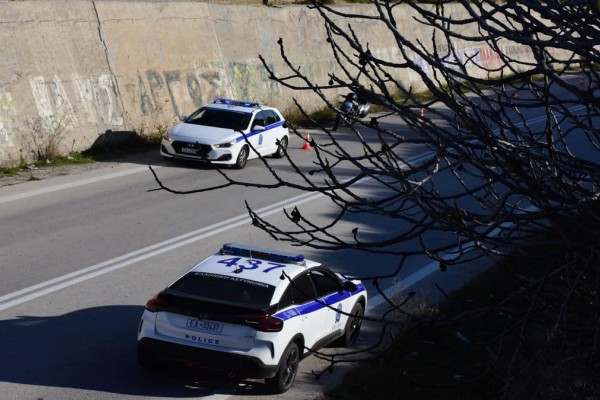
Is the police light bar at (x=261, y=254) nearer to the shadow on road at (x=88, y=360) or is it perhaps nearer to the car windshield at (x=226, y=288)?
the car windshield at (x=226, y=288)

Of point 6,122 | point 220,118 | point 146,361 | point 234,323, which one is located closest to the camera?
point 234,323

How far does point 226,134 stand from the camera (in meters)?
25.4

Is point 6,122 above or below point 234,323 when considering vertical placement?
above

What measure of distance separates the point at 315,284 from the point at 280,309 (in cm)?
120

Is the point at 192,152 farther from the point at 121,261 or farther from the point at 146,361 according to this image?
the point at 146,361

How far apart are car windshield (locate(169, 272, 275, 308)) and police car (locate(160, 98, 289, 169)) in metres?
12.4

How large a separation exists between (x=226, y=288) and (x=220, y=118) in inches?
596

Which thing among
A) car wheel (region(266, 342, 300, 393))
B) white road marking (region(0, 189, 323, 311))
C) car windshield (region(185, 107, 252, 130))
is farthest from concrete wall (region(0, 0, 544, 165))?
car wheel (region(266, 342, 300, 393))

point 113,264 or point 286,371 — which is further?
point 113,264

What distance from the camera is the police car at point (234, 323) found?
1106cm

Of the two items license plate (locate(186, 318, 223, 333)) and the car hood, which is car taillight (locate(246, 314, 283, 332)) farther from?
the car hood

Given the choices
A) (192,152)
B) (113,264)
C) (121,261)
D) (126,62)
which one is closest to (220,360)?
(113,264)

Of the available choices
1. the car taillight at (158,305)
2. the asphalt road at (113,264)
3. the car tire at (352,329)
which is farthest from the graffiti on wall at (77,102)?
the car taillight at (158,305)

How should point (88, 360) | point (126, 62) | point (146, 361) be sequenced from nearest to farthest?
point (146, 361) → point (88, 360) → point (126, 62)
